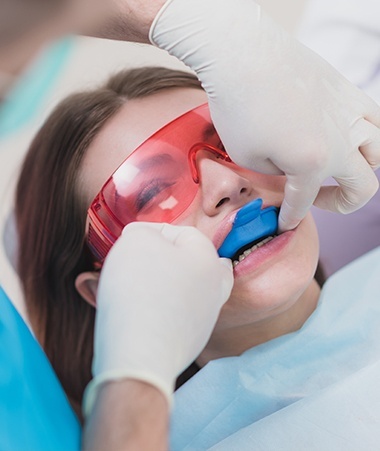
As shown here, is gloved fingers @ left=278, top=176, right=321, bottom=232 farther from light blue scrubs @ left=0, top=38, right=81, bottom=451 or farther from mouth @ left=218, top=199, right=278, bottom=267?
light blue scrubs @ left=0, top=38, right=81, bottom=451

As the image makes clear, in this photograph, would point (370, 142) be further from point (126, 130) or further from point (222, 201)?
point (126, 130)

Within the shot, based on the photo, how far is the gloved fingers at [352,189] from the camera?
1.16 meters

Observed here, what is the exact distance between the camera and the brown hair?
1341 millimetres

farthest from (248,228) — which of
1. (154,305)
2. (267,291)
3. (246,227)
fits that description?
(154,305)

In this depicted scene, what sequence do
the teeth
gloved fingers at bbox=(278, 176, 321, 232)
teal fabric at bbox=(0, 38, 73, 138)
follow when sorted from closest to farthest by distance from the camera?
teal fabric at bbox=(0, 38, 73, 138) → gloved fingers at bbox=(278, 176, 321, 232) → the teeth

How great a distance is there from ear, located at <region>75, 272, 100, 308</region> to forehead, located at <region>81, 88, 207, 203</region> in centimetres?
18

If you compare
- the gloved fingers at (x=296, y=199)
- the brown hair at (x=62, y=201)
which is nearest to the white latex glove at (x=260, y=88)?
the gloved fingers at (x=296, y=199)

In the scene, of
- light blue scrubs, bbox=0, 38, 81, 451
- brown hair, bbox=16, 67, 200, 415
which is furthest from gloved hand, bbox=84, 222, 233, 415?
brown hair, bbox=16, 67, 200, 415

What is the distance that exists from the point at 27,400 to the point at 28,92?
0.51 metres

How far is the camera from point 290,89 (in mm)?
1051

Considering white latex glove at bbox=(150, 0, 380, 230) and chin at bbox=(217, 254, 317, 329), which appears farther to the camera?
chin at bbox=(217, 254, 317, 329)

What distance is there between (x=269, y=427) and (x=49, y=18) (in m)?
0.81

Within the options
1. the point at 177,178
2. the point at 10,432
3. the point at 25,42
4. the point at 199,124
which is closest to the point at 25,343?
the point at 10,432

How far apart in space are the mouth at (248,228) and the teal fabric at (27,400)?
0.46 metres
